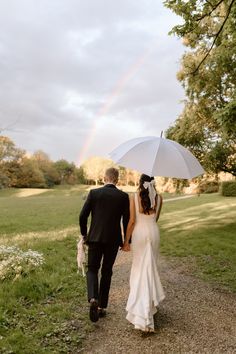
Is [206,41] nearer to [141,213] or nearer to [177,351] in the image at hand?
[141,213]

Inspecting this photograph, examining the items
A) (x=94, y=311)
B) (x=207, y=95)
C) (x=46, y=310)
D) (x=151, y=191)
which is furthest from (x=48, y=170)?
(x=151, y=191)

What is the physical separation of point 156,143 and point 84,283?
12.1 ft

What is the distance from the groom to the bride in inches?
10.3

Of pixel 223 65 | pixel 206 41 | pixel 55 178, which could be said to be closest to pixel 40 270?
pixel 223 65

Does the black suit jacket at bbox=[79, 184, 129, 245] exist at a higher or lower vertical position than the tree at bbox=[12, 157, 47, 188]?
lower

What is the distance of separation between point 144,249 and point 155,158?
4.21ft

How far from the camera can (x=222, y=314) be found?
18.7 ft

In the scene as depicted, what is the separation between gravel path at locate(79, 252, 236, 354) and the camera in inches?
178

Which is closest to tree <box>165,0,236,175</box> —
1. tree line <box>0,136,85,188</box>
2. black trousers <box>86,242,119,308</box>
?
black trousers <box>86,242,119,308</box>

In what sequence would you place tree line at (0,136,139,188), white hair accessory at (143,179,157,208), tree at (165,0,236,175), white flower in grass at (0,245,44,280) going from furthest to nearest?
tree line at (0,136,139,188) < tree at (165,0,236,175) < white flower in grass at (0,245,44,280) < white hair accessory at (143,179,157,208)

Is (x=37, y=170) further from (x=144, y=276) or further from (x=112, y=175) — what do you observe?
(x=144, y=276)

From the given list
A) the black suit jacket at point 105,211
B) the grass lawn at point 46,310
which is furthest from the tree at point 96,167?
the black suit jacket at point 105,211

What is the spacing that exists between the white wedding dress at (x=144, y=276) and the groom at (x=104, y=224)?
1.09ft

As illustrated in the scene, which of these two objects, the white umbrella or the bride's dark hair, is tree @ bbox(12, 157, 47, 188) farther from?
the bride's dark hair
